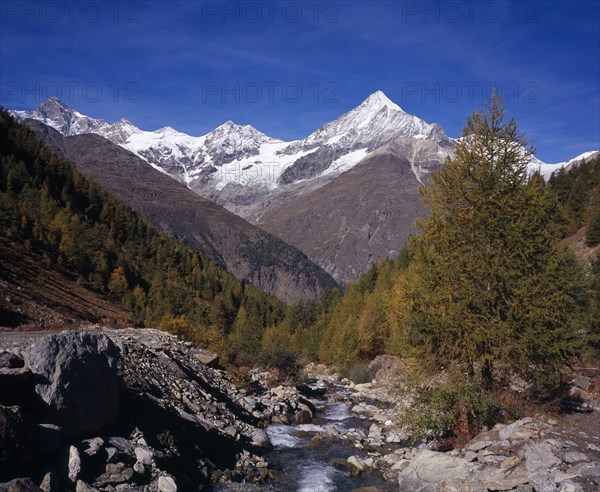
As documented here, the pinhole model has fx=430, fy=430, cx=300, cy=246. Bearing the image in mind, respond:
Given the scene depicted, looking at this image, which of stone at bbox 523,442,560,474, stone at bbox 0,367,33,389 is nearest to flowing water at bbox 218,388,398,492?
stone at bbox 523,442,560,474

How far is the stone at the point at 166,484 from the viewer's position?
1394 centimetres

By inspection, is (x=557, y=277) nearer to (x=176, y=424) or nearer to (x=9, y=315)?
(x=176, y=424)

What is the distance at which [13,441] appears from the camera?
11281 millimetres

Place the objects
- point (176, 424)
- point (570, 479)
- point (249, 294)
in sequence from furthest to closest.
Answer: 1. point (249, 294)
2. point (176, 424)
3. point (570, 479)

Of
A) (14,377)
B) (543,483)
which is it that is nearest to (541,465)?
(543,483)

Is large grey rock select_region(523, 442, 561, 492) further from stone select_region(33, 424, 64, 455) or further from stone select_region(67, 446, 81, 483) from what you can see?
stone select_region(33, 424, 64, 455)

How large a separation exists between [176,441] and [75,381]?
5.18 meters

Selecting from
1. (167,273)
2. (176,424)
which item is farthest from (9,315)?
(167,273)

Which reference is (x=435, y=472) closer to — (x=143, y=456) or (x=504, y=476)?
(x=504, y=476)

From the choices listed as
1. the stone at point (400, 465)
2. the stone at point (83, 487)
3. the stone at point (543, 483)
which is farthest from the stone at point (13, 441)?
the stone at point (400, 465)

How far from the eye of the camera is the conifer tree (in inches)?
659

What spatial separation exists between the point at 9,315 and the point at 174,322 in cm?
1288

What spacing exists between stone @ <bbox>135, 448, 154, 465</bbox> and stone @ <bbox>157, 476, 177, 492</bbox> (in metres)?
0.83

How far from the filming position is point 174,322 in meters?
40.1
